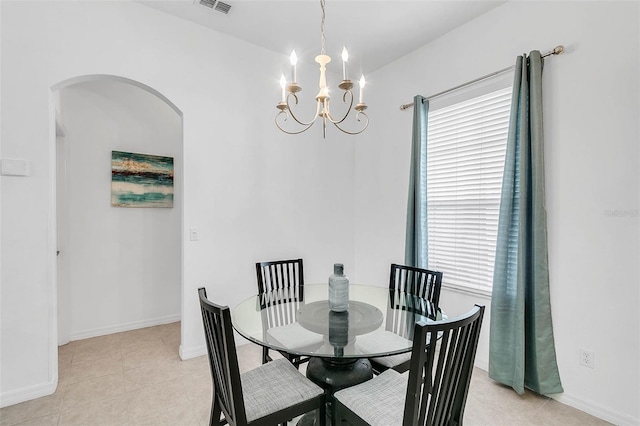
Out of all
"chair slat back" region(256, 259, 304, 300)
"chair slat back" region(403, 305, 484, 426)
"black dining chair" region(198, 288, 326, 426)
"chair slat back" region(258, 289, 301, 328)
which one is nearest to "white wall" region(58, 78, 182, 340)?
"chair slat back" region(256, 259, 304, 300)

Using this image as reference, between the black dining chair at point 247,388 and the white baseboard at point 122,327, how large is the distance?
246cm

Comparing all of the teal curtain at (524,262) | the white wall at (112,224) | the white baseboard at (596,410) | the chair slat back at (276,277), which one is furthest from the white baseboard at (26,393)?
the white baseboard at (596,410)

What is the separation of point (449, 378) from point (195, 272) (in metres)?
2.31

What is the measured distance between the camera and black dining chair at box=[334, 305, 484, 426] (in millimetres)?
1106

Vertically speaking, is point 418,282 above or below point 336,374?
above

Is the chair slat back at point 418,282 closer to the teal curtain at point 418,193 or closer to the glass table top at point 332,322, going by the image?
the glass table top at point 332,322

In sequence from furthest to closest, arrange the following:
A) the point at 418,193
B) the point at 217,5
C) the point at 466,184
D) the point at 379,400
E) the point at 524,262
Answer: the point at 418,193 → the point at 466,184 → the point at 217,5 → the point at 524,262 → the point at 379,400

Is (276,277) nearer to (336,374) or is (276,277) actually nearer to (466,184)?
(336,374)

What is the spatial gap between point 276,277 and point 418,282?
3.77ft

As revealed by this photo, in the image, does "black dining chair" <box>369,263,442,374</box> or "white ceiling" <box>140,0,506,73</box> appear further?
"white ceiling" <box>140,0,506,73</box>

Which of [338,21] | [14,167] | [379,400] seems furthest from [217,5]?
[379,400]

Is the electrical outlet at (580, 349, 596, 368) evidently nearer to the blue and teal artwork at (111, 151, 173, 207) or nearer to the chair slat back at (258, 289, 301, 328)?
the chair slat back at (258, 289, 301, 328)

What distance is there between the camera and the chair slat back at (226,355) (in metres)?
1.24

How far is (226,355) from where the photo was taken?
1278 millimetres
